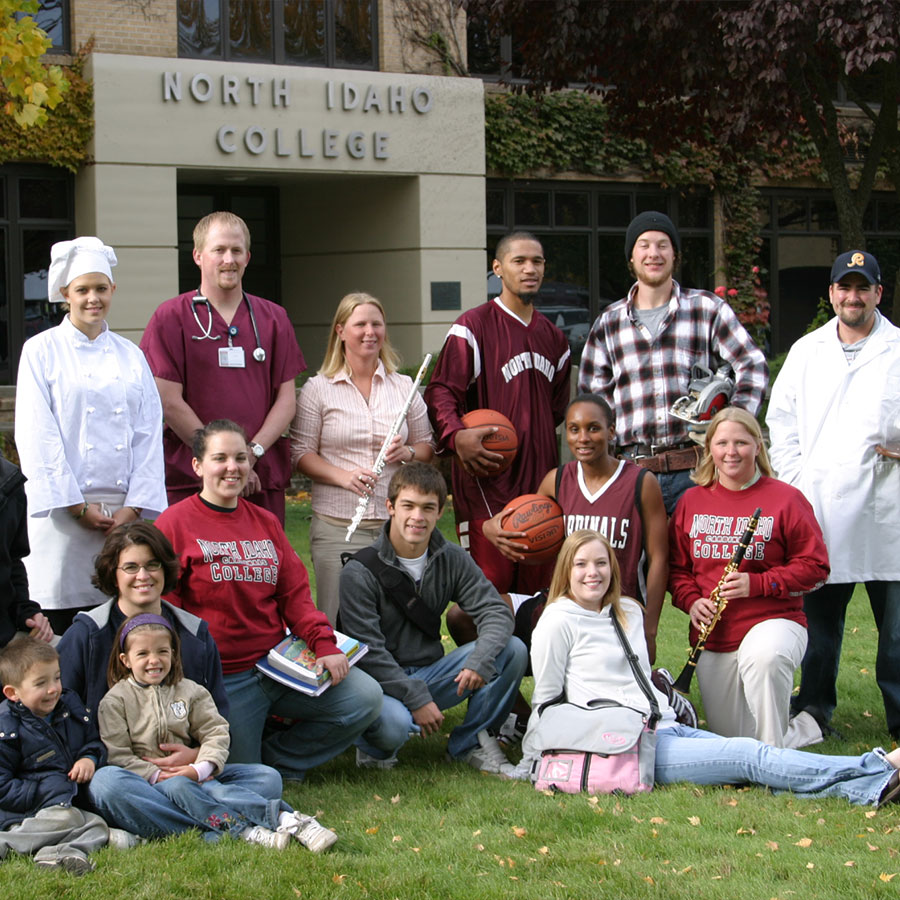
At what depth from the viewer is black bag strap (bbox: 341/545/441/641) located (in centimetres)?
584

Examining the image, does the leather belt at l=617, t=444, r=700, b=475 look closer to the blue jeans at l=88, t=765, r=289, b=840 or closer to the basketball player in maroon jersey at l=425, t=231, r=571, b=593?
the basketball player in maroon jersey at l=425, t=231, r=571, b=593

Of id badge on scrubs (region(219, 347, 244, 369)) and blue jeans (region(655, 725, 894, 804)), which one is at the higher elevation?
id badge on scrubs (region(219, 347, 244, 369))

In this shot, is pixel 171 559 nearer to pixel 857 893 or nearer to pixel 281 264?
pixel 857 893

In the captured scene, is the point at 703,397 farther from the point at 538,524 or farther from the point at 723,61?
the point at 723,61

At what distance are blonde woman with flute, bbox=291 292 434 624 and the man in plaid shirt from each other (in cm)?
107

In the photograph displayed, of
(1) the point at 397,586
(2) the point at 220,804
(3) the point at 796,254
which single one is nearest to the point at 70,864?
(2) the point at 220,804

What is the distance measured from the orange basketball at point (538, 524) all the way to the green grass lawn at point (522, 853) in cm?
107

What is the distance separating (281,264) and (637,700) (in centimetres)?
1457

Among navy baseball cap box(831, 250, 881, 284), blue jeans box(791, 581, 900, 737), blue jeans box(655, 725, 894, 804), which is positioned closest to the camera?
blue jeans box(655, 725, 894, 804)

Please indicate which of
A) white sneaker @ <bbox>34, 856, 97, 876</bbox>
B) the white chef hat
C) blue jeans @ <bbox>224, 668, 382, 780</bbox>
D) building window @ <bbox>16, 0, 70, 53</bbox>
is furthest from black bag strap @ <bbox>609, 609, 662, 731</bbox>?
building window @ <bbox>16, 0, 70, 53</bbox>

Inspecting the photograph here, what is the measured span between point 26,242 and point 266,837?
12955 mm

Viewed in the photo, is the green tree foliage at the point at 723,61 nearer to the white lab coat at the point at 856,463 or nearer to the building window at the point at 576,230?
the building window at the point at 576,230

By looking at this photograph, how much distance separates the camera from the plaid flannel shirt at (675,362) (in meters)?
6.33

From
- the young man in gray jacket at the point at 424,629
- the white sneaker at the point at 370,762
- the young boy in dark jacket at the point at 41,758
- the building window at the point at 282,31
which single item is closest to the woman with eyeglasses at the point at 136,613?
the young boy in dark jacket at the point at 41,758
